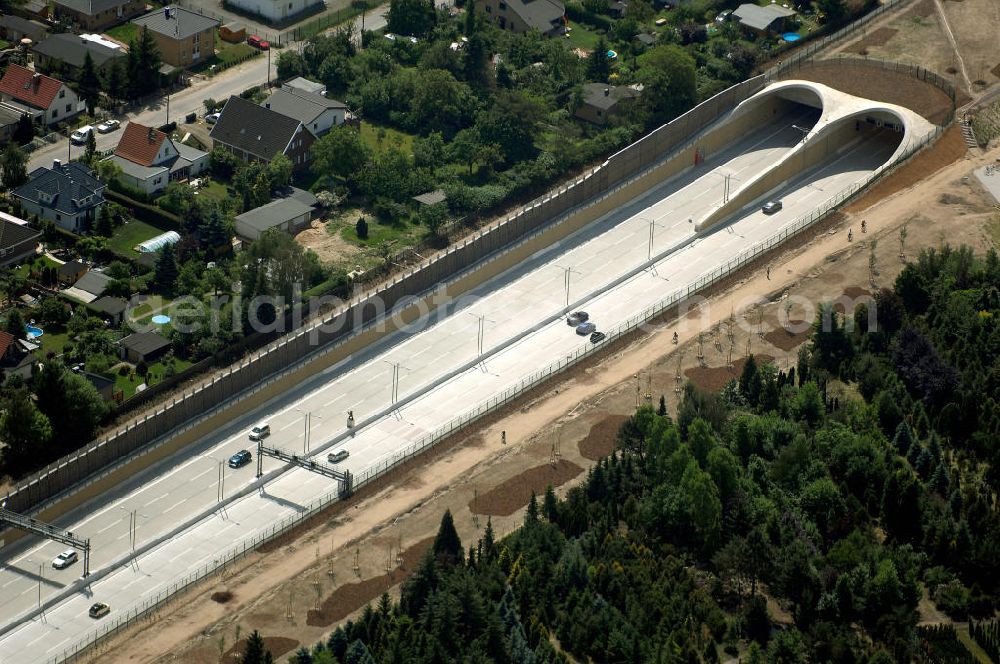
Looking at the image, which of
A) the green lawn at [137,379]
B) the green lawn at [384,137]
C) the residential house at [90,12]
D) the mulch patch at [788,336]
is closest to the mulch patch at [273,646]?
the green lawn at [137,379]

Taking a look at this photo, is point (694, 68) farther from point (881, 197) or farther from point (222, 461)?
point (222, 461)

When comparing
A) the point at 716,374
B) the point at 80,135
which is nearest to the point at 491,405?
the point at 716,374

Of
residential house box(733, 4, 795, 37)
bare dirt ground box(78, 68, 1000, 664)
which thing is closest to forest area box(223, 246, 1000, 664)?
bare dirt ground box(78, 68, 1000, 664)

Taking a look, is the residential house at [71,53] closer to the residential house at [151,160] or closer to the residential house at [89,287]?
the residential house at [151,160]

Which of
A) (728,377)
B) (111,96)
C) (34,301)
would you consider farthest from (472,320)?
(111,96)

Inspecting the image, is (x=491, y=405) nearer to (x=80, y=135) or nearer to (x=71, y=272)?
(x=71, y=272)

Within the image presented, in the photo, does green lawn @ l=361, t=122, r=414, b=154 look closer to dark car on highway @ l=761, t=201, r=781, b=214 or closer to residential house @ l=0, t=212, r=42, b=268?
dark car on highway @ l=761, t=201, r=781, b=214
